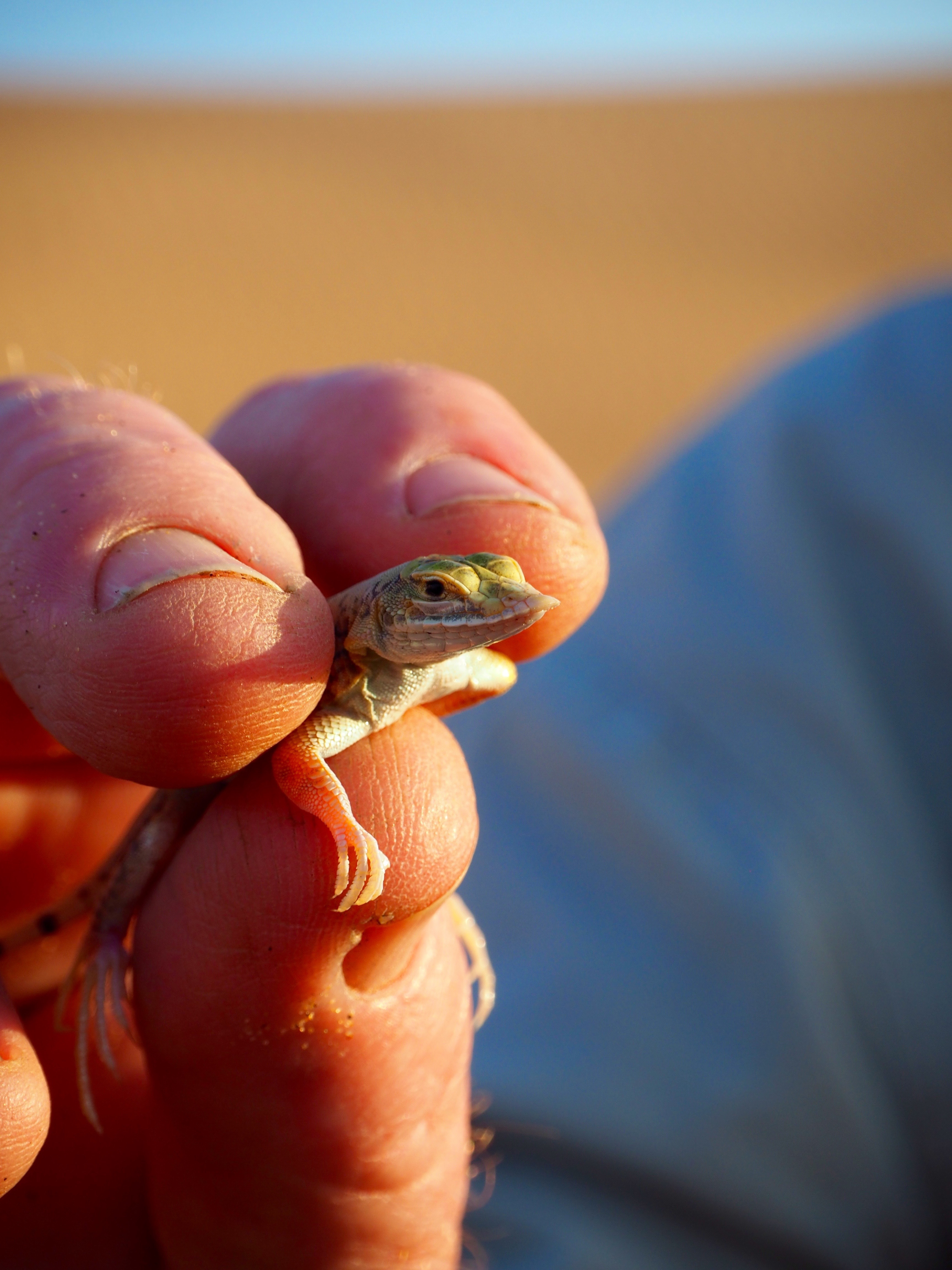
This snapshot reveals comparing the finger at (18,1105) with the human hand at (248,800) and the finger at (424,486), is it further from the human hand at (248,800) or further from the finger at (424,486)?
the finger at (424,486)

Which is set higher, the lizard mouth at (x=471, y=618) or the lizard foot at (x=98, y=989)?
the lizard mouth at (x=471, y=618)

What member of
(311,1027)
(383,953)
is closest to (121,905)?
(311,1027)

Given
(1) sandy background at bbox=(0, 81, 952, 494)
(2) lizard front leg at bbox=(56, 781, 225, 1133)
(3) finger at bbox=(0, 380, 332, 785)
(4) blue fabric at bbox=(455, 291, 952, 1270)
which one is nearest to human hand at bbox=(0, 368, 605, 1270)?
(3) finger at bbox=(0, 380, 332, 785)

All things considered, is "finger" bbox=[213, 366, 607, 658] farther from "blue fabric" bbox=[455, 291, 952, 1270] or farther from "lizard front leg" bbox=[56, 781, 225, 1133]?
"blue fabric" bbox=[455, 291, 952, 1270]

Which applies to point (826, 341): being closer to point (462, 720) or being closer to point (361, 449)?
point (462, 720)

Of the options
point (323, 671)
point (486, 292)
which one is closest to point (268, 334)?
point (486, 292)

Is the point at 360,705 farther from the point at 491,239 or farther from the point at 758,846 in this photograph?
the point at 491,239

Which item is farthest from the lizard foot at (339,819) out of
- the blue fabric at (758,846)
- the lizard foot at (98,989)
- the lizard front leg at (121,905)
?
the blue fabric at (758,846)
